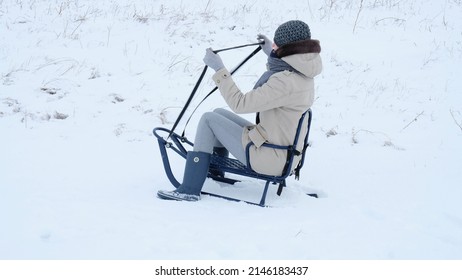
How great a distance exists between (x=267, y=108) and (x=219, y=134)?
1.95 ft

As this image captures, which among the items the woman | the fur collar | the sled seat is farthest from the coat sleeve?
the sled seat

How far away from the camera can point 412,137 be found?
236 inches

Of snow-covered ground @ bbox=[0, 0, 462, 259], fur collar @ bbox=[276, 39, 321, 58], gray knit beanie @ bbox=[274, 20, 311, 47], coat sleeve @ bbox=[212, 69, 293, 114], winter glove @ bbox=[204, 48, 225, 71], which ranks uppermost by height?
gray knit beanie @ bbox=[274, 20, 311, 47]

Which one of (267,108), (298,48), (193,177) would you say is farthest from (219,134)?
(298,48)

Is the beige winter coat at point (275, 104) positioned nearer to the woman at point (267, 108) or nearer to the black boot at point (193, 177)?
the woman at point (267, 108)

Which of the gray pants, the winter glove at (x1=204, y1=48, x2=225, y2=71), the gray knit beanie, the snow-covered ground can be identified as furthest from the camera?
the gray pants

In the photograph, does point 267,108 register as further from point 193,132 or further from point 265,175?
point 193,132

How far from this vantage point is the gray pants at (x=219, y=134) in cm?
421

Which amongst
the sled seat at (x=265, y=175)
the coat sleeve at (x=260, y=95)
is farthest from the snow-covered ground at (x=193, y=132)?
the coat sleeve at (x=260, y=95)

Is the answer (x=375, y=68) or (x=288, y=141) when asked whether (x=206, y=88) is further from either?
(x=288, y=141)

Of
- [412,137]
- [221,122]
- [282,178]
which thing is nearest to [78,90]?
[221,122]

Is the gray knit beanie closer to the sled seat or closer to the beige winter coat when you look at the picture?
the beige winter coat

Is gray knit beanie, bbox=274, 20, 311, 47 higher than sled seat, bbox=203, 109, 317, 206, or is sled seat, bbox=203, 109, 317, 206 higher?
gray knit beanie, bbox=274, 20, 311, 47

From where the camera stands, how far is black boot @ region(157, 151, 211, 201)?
167 inches
